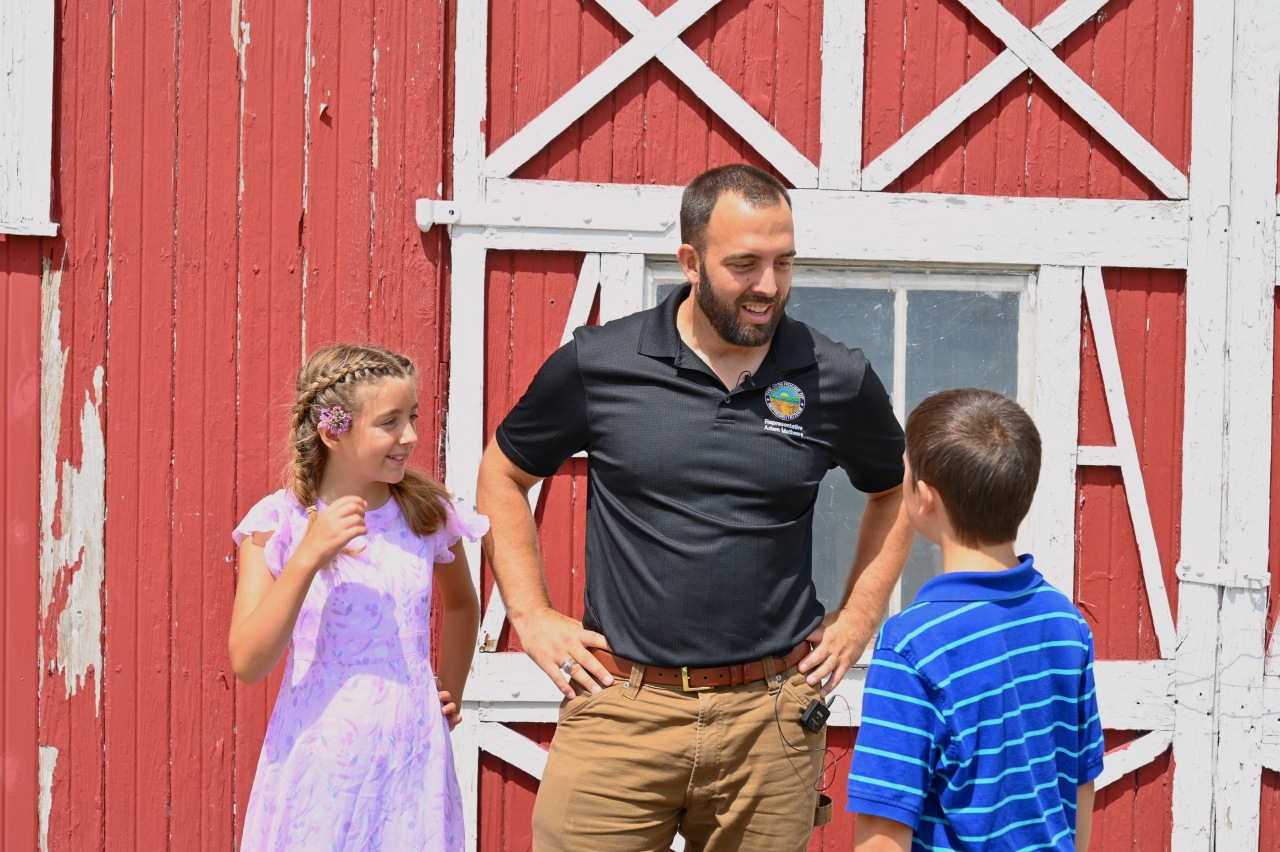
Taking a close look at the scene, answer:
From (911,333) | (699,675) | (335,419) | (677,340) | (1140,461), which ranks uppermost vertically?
(911,333)

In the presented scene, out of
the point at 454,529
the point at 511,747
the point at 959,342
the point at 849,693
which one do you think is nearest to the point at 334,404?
the point at 454,529

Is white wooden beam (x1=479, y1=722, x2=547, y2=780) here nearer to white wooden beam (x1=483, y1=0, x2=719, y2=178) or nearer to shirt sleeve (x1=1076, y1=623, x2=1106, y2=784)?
white wooden beam (x1=483, y1=0, x2=719, y2=178)

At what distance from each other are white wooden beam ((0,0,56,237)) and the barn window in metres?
1.99

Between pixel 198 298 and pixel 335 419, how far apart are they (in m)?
1.29

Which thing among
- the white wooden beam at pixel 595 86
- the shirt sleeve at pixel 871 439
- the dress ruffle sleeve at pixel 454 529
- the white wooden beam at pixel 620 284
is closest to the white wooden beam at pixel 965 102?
the white wooden beam at pixel 595 86

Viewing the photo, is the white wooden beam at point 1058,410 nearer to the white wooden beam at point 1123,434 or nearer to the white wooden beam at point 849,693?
the white wooden beam at point 1123,434

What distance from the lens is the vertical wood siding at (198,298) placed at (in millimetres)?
3572

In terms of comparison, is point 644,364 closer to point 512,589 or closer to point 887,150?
point 512,589

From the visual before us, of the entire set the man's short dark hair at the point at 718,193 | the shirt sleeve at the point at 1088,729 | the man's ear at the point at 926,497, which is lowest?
the shirt sleeve at the point at 1088,729

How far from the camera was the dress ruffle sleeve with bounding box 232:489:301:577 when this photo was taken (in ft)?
8.51

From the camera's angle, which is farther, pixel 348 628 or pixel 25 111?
pixel 25 111

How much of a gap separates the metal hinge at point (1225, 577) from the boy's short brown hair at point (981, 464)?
2.21 m

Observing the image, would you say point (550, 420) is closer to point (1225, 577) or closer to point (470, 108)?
point (470, 108)

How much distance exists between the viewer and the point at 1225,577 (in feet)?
12.4
